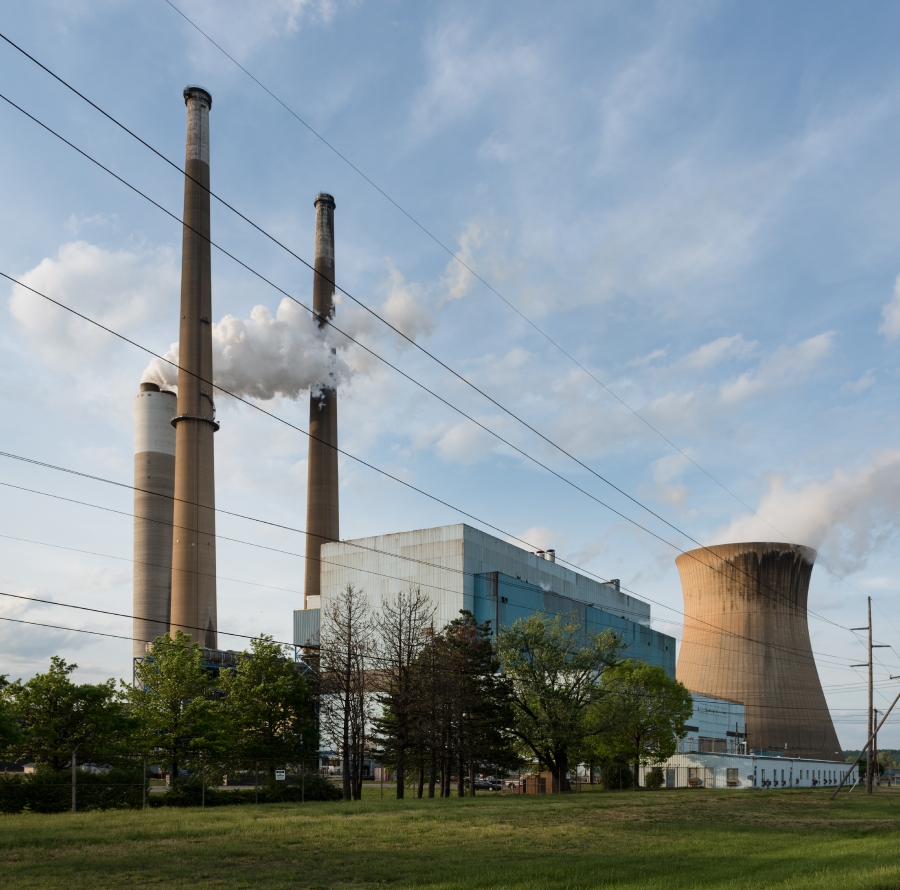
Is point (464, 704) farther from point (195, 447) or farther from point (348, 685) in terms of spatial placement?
point (195, 447)

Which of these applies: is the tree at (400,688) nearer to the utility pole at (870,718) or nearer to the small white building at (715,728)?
the utility pole at (870,718)

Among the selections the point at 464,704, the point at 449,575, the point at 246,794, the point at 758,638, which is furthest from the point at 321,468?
the point at 246,794

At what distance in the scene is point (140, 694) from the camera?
124 ft

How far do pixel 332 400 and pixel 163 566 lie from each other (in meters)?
19.3

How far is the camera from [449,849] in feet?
59.9

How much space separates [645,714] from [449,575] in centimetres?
1901

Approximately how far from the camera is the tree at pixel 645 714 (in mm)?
50938

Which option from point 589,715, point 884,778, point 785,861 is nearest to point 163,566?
point 589,715

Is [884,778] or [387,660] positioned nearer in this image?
[387,660]

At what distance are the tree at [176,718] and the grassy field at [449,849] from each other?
24.8 feet

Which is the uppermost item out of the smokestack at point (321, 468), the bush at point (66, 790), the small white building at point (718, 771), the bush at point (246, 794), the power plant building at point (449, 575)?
the smokestack at point (321, 468)

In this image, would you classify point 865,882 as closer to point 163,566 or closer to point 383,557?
point 383,557

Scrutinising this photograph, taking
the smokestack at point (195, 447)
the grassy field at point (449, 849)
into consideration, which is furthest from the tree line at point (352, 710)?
the smokestack at point (195, 447)

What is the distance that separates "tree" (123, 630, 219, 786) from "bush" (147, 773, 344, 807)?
2391mm
